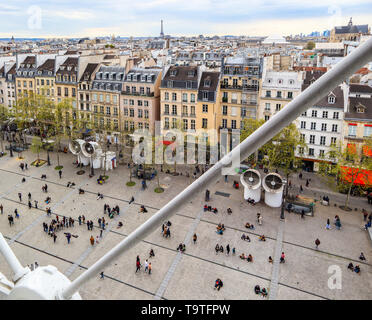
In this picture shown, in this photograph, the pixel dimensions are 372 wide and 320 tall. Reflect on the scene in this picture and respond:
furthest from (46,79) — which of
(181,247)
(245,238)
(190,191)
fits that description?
(190,191)

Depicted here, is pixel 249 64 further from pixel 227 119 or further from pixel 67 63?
pixel 67 63

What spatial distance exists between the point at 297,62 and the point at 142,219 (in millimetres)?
87353

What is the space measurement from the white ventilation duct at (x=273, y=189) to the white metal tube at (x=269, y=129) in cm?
3754

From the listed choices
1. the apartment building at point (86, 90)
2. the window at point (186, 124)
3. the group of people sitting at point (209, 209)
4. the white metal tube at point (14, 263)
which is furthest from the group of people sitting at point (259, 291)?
the apartment building at point (86, 90)

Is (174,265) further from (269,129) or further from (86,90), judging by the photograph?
(86,90)

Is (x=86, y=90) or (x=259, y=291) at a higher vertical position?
(x=86, y=90)

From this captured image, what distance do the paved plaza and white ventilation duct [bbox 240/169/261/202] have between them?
1.48 meters

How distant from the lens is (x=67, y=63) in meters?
75.4

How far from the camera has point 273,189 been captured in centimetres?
4250

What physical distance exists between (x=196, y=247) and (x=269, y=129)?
30.7m

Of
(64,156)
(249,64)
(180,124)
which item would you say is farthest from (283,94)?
(64,156)

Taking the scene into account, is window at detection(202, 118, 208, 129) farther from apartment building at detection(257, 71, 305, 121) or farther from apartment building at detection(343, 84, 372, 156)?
apartment building at detection(343, 84, 372, 156)

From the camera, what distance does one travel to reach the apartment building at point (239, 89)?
5697 cm

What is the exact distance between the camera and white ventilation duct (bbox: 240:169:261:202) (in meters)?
43.8
